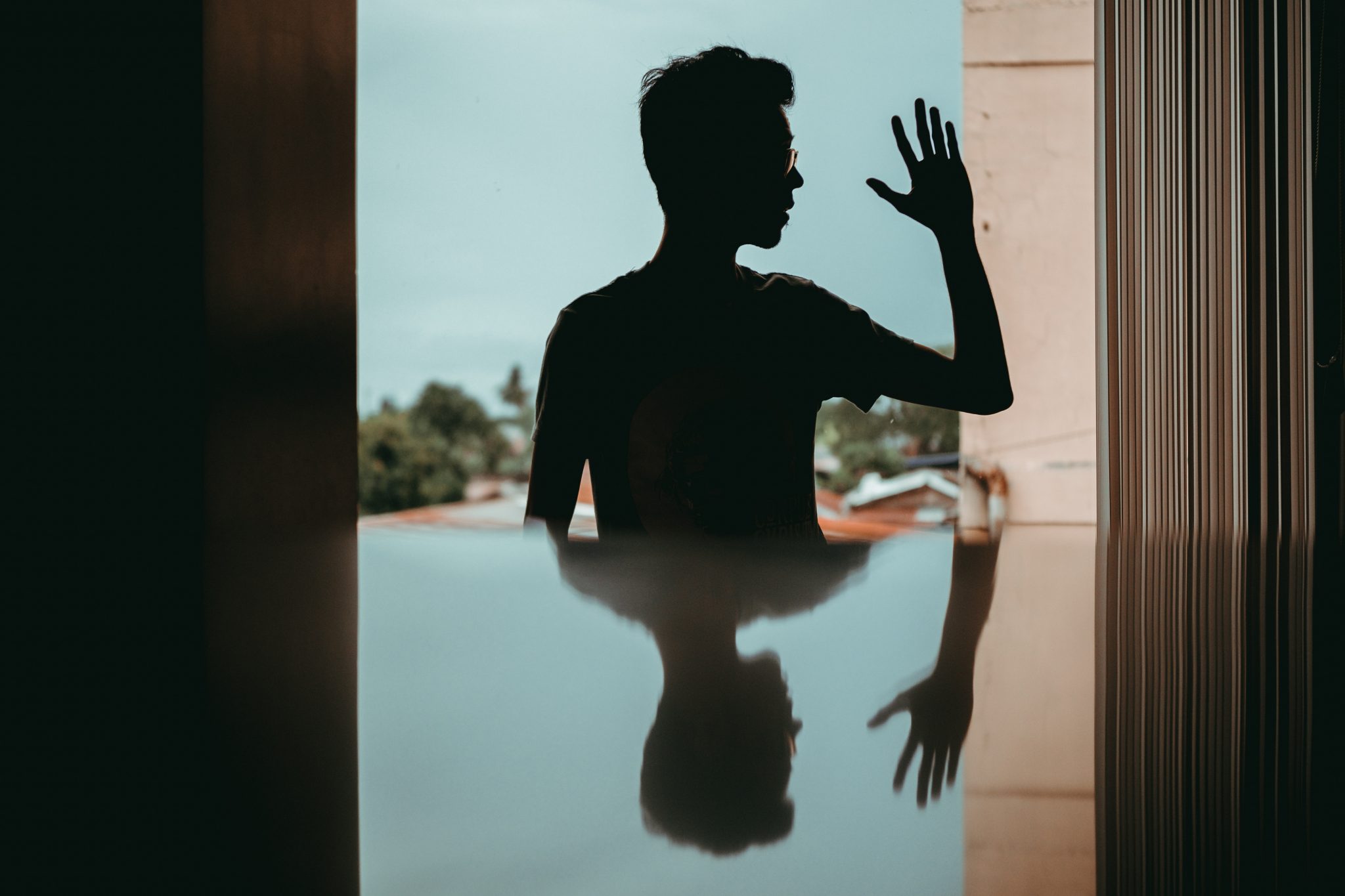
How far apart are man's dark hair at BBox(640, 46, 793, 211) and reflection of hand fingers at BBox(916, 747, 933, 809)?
1.29m

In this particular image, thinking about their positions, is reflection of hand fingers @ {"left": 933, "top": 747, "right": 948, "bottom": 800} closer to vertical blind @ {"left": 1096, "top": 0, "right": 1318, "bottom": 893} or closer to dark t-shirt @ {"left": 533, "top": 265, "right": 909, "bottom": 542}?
vertical blind @ {"left": 1096, "top": 0, "right": 1318, "bottom": 893}

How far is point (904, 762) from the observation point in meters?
0.53

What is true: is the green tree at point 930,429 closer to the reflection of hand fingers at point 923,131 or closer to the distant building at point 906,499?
the distant building at point 906,499

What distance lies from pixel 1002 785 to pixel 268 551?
113 centimetres

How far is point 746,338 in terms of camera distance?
1.56 meters

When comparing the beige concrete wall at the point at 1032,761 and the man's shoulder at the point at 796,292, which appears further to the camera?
the man's shoulder at the point at 796,292

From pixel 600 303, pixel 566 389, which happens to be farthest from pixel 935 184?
pixel 566 389

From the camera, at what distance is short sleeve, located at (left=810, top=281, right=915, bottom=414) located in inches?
61.1

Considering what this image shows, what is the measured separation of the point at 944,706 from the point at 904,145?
125 centimetres

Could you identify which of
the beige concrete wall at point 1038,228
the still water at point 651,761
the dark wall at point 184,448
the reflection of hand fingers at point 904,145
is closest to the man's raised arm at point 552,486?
the dark wall at point 184,448

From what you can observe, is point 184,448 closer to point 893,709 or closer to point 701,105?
point 893,709

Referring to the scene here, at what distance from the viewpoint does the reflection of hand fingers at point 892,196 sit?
1492mm

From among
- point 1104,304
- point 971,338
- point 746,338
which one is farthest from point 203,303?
point 1104,304

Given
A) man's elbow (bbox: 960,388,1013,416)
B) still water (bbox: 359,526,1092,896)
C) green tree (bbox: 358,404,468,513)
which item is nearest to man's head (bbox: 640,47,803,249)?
man's elbow (bbox: 960,388,1013,416)
